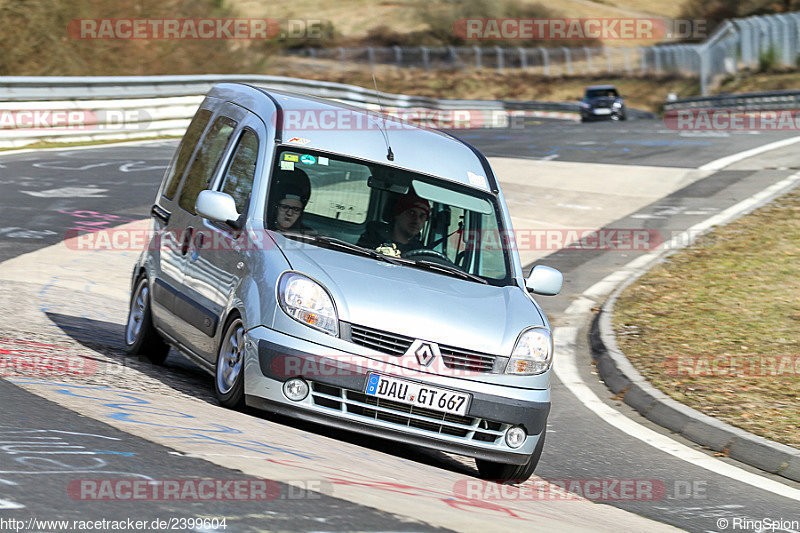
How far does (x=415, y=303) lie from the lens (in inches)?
244

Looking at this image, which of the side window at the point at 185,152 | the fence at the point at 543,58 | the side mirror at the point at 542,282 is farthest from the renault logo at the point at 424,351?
the fence at the point at 543,58

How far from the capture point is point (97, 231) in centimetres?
1445

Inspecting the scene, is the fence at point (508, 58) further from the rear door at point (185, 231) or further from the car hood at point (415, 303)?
the car hood at point (415, 303)

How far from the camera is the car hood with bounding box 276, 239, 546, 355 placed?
6.09m

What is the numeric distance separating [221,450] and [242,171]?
253 centimetres

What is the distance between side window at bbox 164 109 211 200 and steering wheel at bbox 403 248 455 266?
210 centimetres

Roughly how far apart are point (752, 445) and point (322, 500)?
159 inches

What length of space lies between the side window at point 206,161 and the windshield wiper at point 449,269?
1687 mm

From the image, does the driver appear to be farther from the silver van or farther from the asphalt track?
the asphalt track

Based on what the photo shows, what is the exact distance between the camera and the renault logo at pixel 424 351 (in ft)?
19.9

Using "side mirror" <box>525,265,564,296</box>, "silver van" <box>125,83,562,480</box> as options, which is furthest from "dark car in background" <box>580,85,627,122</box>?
"side mirror" <box>525,265,564,296</box>

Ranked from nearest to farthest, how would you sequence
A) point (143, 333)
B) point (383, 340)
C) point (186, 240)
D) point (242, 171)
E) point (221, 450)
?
1. point (221, 450)
2. point (383, 340)
3. point (242, 171)
4. point (186, 240)
5. point (143, 333)

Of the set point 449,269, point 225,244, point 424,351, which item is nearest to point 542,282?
point 449,269

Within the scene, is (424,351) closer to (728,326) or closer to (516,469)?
(516,469)
